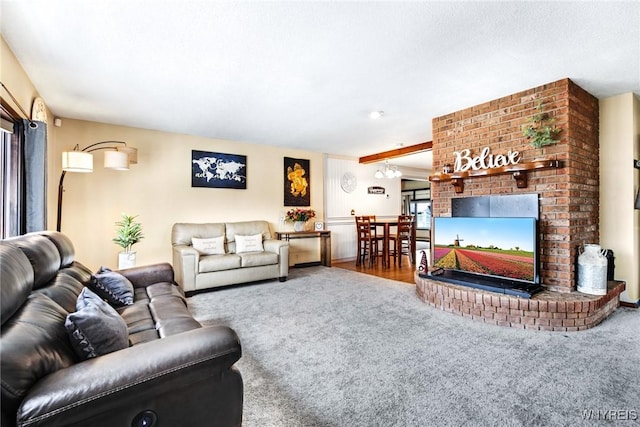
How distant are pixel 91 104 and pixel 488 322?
5.06 m

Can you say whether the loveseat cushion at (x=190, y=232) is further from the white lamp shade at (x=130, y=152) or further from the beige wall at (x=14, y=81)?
the beige wall at (x=14, y=81)

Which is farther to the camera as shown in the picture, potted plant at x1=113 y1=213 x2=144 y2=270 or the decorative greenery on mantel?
potted plant at x1=113 y1=213 x2=144 y2=270

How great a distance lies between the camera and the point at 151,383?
108 cm

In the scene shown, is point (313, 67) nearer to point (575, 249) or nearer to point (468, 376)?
point (468, 376)

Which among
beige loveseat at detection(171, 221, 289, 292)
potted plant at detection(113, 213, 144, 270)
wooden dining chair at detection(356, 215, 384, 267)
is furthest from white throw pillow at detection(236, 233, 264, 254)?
wooden dining chair at detection(356, 215, 384, 267)

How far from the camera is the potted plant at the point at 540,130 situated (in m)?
2.96

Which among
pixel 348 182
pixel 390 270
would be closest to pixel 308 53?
pixel 390 270

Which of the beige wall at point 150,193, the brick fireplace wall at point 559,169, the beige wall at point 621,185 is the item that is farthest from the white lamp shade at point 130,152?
the beige wall at point 621,185

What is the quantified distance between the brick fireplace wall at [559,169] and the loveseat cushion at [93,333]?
12.2ft

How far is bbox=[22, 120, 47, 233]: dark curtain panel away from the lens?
273 centimetres

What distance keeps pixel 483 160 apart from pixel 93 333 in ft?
12.5

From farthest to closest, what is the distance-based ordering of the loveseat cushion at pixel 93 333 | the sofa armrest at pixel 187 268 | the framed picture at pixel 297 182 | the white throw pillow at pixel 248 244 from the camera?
1. the framed picture at pixel 297 182
2. the white throw pillow at pixel 248 244
3. the sofa armrest at pixel 187 268
4. the loveseat cushion at pixel 93 333

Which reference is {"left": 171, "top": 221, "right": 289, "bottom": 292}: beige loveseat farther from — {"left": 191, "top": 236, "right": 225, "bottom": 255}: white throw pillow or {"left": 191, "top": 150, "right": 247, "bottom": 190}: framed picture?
{"left": 191, "top": 150, "right": 247, "bottom": 190}: framed picture

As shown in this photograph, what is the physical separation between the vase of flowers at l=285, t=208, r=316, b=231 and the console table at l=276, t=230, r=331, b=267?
6.3 inches
